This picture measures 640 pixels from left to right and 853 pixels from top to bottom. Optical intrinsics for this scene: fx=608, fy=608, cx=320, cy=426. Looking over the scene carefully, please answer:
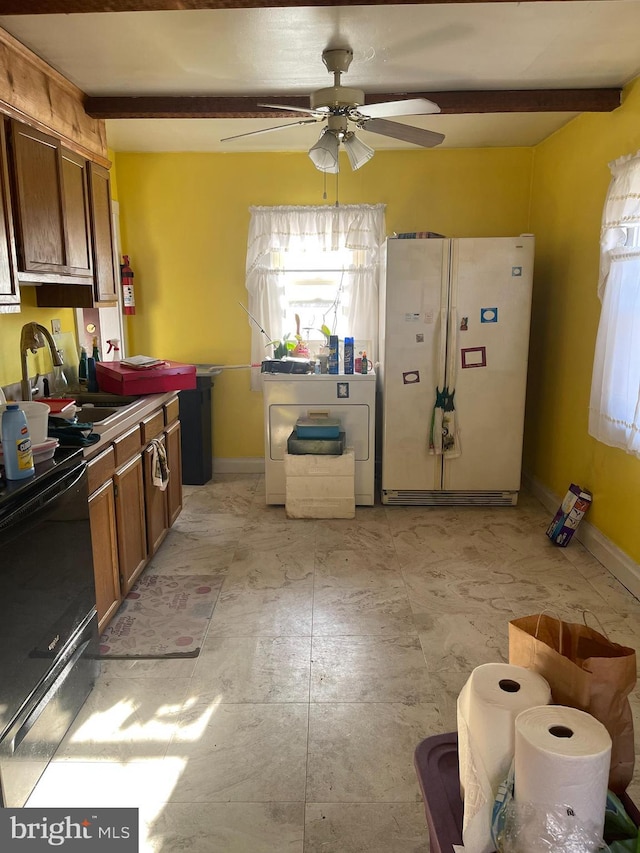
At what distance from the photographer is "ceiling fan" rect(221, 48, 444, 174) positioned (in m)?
2.61

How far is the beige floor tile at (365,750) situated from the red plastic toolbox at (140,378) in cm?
194

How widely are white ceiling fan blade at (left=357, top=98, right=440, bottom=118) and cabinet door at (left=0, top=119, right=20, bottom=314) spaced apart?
4.79 ft

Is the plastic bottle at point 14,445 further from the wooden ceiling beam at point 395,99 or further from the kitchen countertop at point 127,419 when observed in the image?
the wooden ceiling beam at point 395,99

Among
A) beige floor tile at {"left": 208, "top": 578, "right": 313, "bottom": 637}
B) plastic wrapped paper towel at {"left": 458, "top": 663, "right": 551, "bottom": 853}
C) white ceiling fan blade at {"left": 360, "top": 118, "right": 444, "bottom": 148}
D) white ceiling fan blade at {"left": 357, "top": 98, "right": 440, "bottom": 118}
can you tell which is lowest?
beige floor tile at {"left": 208, "top": 578, "right": 313, "bottom": 637}

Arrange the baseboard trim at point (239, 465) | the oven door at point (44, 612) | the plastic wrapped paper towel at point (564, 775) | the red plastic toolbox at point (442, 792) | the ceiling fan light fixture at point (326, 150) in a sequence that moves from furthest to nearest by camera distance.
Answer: the baseboard trim at point (239, 465)
the ceiling fan light fixture at point (326, 150)
the oven door at point (44, 612)
the red plastic toolbox at point (442, 792)
the plastic wrapped paper towel at point (564, 775)

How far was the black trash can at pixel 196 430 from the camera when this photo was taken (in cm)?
454

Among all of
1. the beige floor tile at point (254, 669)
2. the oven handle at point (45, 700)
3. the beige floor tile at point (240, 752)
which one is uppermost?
the oven handle at point (45, 700)

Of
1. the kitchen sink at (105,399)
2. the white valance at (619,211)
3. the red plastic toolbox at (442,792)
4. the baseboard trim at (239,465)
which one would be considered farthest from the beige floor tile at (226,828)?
the baseboard trim at (239,465)

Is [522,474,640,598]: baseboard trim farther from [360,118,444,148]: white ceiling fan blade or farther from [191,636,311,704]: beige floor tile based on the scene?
[360,118,444,148]: white ceiling fan blade

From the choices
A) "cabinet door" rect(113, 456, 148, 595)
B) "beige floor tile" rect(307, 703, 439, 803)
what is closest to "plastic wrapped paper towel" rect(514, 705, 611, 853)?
"beige floor tile" rect(307, 703, 439, 803)

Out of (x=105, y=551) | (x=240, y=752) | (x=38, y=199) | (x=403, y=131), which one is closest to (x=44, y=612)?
(x=105, y=551)

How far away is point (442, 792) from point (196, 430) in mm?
3773

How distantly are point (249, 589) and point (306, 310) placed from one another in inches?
93.6

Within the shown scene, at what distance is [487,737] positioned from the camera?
96cm
